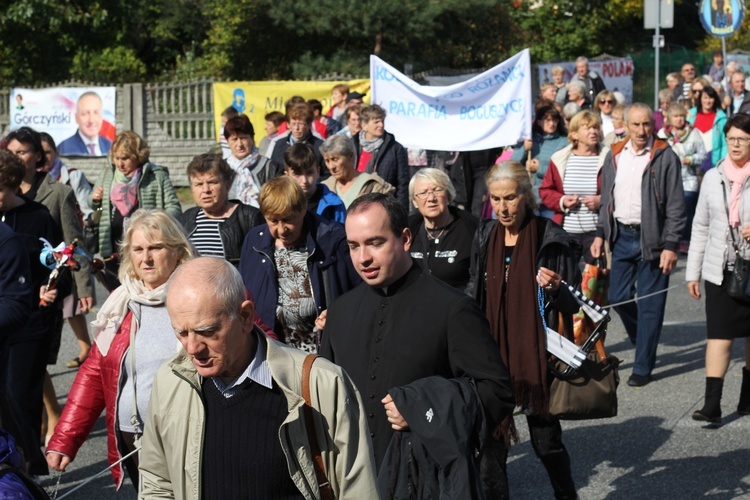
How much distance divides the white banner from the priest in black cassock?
6.54 meters

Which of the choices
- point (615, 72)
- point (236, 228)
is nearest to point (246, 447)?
point (236, 228)

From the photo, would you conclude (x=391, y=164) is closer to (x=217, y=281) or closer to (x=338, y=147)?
(x=338, y=147)

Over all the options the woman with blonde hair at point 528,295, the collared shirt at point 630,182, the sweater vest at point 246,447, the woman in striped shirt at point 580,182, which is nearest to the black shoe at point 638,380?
the woman in striped shirt at point 580,182

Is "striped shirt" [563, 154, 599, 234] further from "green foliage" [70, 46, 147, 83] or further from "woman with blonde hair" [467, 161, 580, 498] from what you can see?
"green foliage" [70, 46, 147, 83]

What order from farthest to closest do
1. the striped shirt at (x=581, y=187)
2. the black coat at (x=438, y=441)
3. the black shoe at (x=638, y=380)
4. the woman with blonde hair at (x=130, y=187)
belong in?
1. the striped shirt at (x=581, y=187)
2. the black shoe at (x=638, y=380)
3. the woman with blonde hair at (x=130, y=187)
4. the black coat at (x=438, y=441)

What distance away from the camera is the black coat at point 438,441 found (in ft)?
12.7

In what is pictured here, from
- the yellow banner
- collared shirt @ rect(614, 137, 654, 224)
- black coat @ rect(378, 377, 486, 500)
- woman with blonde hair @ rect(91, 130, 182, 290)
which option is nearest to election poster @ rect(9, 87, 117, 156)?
the yellow banner

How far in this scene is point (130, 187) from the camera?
8.49 meters

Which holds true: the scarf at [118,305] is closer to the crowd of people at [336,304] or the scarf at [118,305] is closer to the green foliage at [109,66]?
the crowd of people at [336,304]

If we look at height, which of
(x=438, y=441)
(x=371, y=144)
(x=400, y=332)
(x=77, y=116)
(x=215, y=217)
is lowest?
(x=438, y=441)

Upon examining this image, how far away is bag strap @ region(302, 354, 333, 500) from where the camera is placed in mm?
3314

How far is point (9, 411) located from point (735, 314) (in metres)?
4.58

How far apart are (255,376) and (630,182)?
591 cm

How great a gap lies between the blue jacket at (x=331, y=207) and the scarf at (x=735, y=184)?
7.91ft
